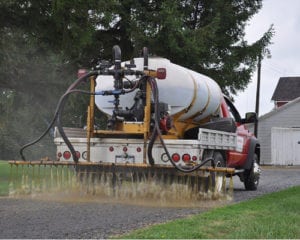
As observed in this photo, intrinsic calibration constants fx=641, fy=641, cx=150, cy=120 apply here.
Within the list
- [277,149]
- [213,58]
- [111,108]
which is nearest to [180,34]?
[213,58]

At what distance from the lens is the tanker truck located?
11.2 m

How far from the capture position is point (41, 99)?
24.9 m

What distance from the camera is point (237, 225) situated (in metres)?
8.20

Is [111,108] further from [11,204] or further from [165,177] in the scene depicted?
[11,204]

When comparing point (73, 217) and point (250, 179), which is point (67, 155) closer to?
point (73, 217)

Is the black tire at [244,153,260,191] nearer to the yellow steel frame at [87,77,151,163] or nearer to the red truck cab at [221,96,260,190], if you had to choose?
the red truck cab at [221,96,260,190]

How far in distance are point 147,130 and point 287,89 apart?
41611 millimetres

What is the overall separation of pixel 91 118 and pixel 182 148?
1886 millimetres

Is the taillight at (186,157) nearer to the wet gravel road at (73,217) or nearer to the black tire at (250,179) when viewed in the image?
the wet gravel road at (73,217)

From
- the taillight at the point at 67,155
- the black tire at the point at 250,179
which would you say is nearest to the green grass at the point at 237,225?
the taillight at the point at 67,155

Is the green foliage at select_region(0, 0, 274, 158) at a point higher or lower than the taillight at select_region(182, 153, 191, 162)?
higher

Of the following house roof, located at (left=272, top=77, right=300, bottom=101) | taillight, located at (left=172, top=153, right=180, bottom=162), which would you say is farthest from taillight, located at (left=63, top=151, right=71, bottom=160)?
house roof, located at (left=272, top=77, right=300, bottom=101)

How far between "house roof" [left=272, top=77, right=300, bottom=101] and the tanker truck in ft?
125

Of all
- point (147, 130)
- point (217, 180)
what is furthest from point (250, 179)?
point (147, 130)
